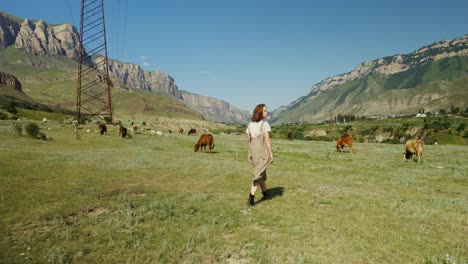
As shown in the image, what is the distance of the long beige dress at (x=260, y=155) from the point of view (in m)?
11.1

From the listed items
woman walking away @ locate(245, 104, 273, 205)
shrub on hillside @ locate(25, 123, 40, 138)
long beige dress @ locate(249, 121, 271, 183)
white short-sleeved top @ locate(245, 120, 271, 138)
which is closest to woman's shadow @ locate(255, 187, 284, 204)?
woman walking away @ locate(245, 104, 273, 205)

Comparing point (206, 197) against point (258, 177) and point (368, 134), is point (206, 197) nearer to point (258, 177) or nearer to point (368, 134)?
point (258, 177)

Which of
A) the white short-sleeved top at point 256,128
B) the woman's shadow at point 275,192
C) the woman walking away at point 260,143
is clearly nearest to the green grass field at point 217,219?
the woman's shadow at point 275,192

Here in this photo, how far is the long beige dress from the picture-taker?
11.1m

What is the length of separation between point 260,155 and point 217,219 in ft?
10.4

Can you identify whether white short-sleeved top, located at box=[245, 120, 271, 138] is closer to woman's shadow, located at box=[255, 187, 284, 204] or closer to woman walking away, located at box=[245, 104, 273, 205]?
woman walking away, located at box=[245, 104, 273, 205]

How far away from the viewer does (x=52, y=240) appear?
6.97 meters

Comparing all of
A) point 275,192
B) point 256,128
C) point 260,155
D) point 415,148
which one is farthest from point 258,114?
point 415,148

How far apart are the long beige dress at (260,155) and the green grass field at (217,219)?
1.14 meters

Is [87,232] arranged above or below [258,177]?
below

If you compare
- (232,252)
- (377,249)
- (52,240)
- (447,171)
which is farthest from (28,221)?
(447,171)

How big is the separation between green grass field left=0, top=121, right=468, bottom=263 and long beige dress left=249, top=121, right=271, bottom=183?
45.1 inches

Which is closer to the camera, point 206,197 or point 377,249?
point 377,249

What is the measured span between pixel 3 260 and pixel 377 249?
25.8ft
